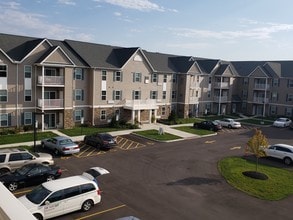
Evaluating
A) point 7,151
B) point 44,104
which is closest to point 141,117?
point 44,104

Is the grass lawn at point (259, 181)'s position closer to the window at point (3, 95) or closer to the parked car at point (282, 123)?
the window at point (3, 95)

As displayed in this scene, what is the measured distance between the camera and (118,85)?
1721 inches

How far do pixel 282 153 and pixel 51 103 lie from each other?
83.0 ft

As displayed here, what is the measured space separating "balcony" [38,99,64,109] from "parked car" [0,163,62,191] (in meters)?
17.5

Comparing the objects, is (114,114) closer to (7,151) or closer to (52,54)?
(52,54)

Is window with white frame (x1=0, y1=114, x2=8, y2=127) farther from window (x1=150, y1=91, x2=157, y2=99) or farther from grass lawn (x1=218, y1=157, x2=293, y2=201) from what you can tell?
grass lawn (x1=218, y1=157, x2=293, y2=201)

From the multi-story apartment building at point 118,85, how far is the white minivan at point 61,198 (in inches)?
595

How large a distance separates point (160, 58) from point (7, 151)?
122ft

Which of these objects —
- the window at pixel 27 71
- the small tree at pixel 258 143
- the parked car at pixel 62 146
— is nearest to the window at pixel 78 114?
the window at pixel 27 71

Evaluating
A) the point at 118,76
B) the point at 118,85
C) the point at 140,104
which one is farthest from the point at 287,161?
the point at 118,76

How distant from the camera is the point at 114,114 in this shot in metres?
43.6

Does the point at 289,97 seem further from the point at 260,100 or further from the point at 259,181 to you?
the point at 259,181

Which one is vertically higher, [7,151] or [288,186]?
[7,151]

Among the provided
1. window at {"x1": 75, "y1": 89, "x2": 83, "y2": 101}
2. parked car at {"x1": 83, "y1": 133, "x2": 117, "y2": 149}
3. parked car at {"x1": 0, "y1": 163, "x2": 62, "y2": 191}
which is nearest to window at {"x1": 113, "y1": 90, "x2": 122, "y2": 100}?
window at {"x1": 75, "y1": 89, "x2": 83, "y2": 101}
